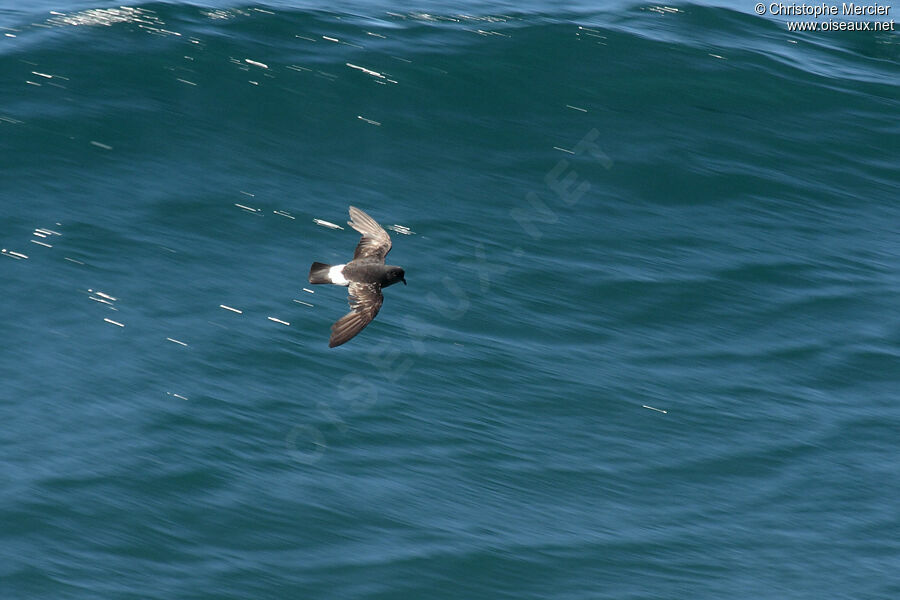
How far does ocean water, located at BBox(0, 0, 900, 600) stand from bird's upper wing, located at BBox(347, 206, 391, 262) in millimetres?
2365

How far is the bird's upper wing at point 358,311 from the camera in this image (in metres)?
10.5

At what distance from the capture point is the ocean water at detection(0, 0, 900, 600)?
40.9ft

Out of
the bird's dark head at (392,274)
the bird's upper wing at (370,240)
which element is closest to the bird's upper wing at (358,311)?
the bird's dark head at (392,274)

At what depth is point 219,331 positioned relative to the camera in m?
14.9

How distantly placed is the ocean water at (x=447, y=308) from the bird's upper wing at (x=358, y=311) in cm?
282

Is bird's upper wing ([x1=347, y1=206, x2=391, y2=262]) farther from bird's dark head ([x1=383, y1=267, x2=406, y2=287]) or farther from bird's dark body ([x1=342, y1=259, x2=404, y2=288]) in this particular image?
bird's dark head ([x1=383, y1=267, x2=406, y2=287])

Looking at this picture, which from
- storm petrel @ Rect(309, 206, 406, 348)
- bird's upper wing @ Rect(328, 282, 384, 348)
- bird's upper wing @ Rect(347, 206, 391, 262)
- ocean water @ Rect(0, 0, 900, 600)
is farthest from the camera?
ocean water @ Rect(0, 0, 900, 600)

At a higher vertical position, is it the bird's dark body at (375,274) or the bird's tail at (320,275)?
the bird's dark body at (375,274)

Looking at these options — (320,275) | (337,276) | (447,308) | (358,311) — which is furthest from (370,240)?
(447,308)

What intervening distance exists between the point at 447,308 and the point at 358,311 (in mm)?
4715

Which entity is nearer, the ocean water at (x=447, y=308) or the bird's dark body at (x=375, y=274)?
the bird's dark body at (x=375, y=274)

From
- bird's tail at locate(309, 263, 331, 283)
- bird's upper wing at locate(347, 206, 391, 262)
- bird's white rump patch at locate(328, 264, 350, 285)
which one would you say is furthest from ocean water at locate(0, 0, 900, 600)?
bird's white rump patch at locate(328, 264, 350, 285)

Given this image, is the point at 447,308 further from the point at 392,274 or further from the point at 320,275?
the point at 392,274

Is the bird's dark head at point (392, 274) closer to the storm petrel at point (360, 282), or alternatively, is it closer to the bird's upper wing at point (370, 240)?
the storm petrel at point (360, 282)
